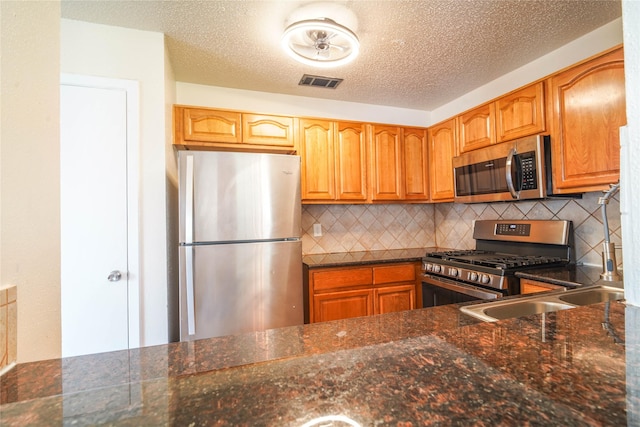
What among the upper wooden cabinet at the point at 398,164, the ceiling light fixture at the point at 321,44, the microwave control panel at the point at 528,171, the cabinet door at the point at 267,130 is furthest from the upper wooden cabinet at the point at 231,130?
the microwave control panel at the point at 528,171

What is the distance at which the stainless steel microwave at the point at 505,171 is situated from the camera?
1.95m

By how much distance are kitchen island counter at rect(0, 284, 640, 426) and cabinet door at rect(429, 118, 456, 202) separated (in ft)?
7.58

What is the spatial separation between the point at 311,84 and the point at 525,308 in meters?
2.29

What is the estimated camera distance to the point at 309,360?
47 centimetres

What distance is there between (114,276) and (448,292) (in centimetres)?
230

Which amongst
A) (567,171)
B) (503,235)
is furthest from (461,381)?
(503,235)

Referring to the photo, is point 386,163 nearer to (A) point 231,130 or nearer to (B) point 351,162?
(B) point 351,162

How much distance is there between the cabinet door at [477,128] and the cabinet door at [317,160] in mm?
1183

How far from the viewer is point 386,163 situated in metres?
2.84

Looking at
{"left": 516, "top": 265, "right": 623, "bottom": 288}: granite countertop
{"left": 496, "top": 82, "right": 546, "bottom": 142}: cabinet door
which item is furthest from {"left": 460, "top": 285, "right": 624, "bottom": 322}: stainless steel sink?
{"left": 496, "top": 82, "right": 546, "bottom": 142}: cabinet door

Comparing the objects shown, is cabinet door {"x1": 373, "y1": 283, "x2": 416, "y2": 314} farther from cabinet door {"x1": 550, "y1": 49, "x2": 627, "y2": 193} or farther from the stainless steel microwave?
cabinet door {"x1": 550, "y1": 49, "x2": 627, "y2": 193}

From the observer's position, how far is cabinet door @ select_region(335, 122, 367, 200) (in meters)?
2.68

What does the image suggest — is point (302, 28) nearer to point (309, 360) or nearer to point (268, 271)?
point (268, 271)

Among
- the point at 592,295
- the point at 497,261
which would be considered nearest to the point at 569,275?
the point at 497,261
